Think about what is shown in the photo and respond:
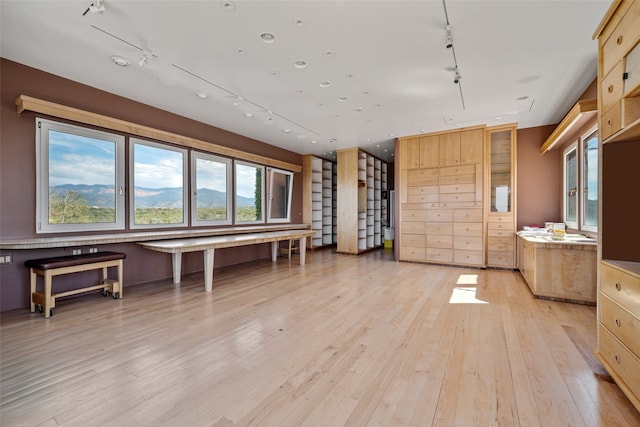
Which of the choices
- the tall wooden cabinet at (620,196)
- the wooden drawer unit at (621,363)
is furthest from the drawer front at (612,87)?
the wooden drawer unit at (621,363)

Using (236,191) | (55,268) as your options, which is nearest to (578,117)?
(236,191)

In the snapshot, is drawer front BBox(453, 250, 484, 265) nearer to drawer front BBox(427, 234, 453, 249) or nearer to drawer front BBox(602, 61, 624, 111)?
drawer front BBox(427, 234, 453, 249)

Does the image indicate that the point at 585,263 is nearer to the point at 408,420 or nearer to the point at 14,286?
the point at 408,420

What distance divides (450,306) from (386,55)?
10.5ft

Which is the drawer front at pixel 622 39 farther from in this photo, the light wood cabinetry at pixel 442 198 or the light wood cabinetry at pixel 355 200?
the light wood cabinetry at pixel 355 200

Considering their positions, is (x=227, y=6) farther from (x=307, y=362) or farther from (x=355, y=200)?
(x=355, y=200)

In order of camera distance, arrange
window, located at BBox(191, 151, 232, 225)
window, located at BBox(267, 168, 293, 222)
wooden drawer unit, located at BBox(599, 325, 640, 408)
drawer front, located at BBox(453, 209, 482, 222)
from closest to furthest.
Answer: wooden drawer unit, located at BBox(599, 325, 640, 408)
window, located at BBox(191, 151, 232, 225)
drawer front, located at BBox(453, 209, 482, 222)
window, located at BBox(267, 168, 293, 222)

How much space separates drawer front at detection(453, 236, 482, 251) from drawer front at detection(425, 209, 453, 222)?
0.46 m

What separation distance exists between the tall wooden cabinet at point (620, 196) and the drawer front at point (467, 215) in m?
4.07

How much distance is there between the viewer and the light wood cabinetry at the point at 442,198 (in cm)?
607

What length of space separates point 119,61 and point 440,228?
6.38 metres

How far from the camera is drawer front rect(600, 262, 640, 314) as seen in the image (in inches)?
67.4

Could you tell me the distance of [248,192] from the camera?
7191 millimetres

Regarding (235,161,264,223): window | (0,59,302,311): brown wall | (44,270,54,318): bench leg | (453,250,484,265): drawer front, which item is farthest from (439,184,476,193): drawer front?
(44,270,54,318): bench leg
